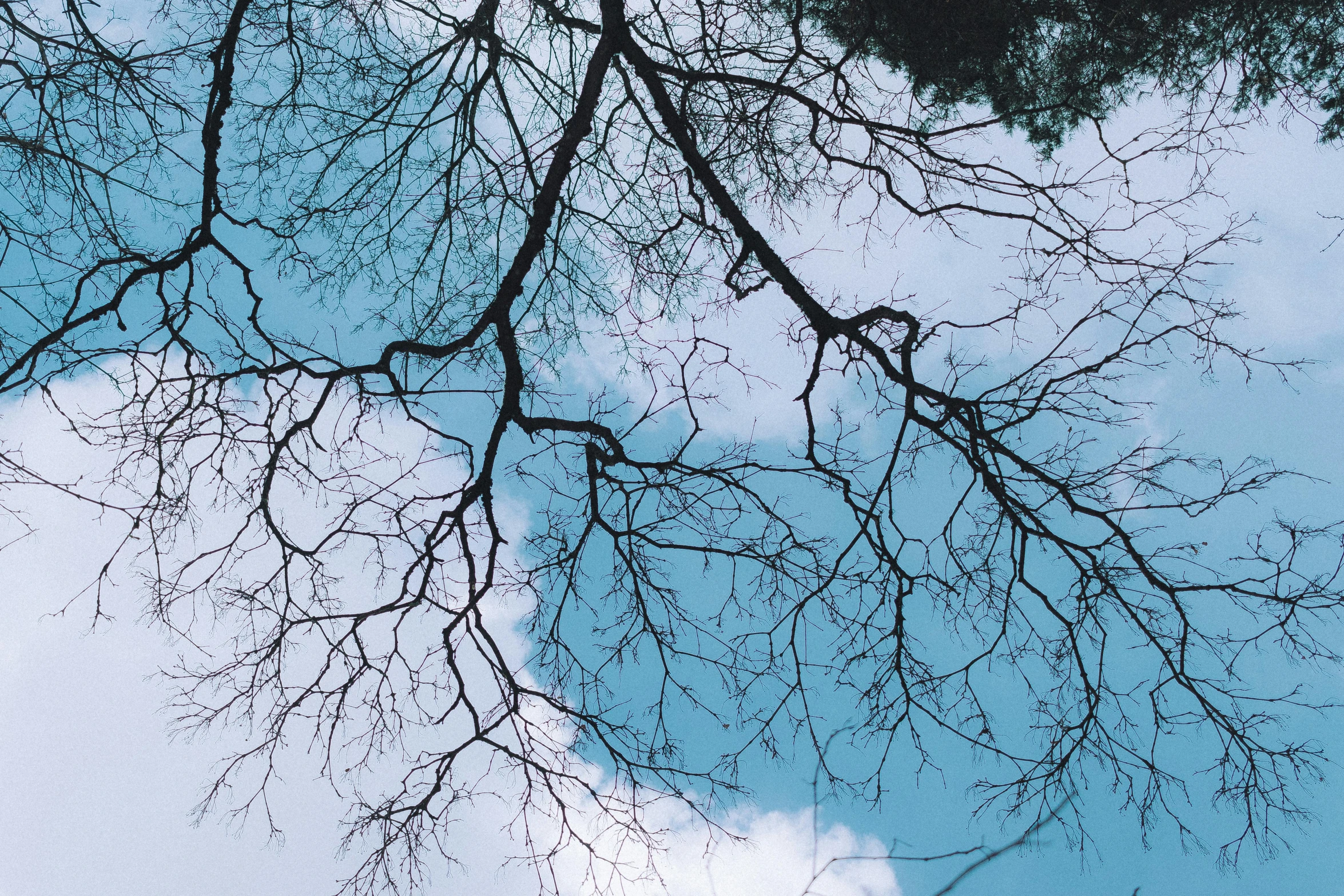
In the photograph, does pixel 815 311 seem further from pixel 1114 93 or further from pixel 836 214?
pixel 1114 93

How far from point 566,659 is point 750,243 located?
2984mm

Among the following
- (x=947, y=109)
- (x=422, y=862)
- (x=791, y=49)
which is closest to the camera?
(x=422, y=862)

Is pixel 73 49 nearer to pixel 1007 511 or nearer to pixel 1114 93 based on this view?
pixel 1007 511

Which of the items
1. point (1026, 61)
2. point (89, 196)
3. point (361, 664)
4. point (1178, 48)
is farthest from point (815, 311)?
point (89, 196)

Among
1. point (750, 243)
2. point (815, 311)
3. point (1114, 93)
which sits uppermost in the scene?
point (1114, 93)

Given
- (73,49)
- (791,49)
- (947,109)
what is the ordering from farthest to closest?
(947,109) < (791,49) < (73,49)

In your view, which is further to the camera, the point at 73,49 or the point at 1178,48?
the point at 1178,48

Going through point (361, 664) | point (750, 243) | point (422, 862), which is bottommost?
point (422, 862)

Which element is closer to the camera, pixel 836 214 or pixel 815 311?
pixel 815 311

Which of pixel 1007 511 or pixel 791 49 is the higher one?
pixel 791 49

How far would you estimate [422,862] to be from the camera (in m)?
4.16

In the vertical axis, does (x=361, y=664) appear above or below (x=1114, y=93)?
below

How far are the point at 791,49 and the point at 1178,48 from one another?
260 centimetres

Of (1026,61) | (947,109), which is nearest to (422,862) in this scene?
(947,109)
